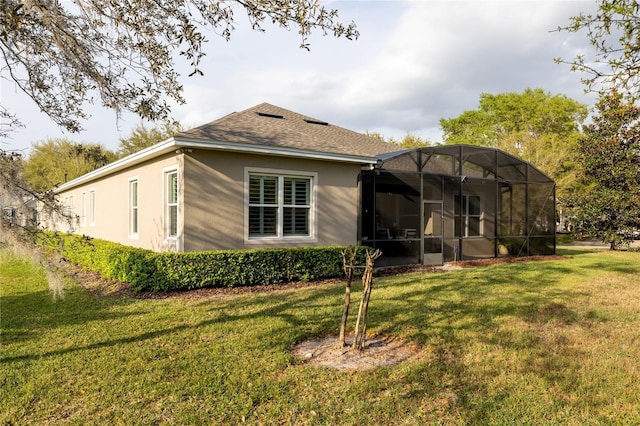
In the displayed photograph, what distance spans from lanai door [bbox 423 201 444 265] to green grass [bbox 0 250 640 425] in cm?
535

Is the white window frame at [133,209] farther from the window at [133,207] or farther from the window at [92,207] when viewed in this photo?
the window at [92,207]

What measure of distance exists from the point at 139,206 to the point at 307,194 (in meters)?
5.21

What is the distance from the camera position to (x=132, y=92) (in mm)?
5027

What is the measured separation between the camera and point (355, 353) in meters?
4.83

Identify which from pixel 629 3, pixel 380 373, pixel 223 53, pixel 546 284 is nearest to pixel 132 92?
pixel 223 53

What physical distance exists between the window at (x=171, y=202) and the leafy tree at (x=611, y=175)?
18060 mm

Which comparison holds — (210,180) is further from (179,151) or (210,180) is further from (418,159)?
(418,159)

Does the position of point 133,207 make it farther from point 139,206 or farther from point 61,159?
point 61,159

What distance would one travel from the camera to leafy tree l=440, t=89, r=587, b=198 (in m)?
27.9

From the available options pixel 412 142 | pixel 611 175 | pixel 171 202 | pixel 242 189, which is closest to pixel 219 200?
pixel 242 189

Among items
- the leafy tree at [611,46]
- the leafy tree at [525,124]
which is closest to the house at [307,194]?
the leafy tree at [611,46]

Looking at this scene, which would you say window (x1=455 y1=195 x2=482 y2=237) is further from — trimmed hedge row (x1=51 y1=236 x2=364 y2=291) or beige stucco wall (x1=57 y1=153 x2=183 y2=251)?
beige stucco wall (x1=57 y1=153 x2=183 y2=251)

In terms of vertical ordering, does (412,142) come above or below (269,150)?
above

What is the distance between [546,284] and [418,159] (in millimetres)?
5444
